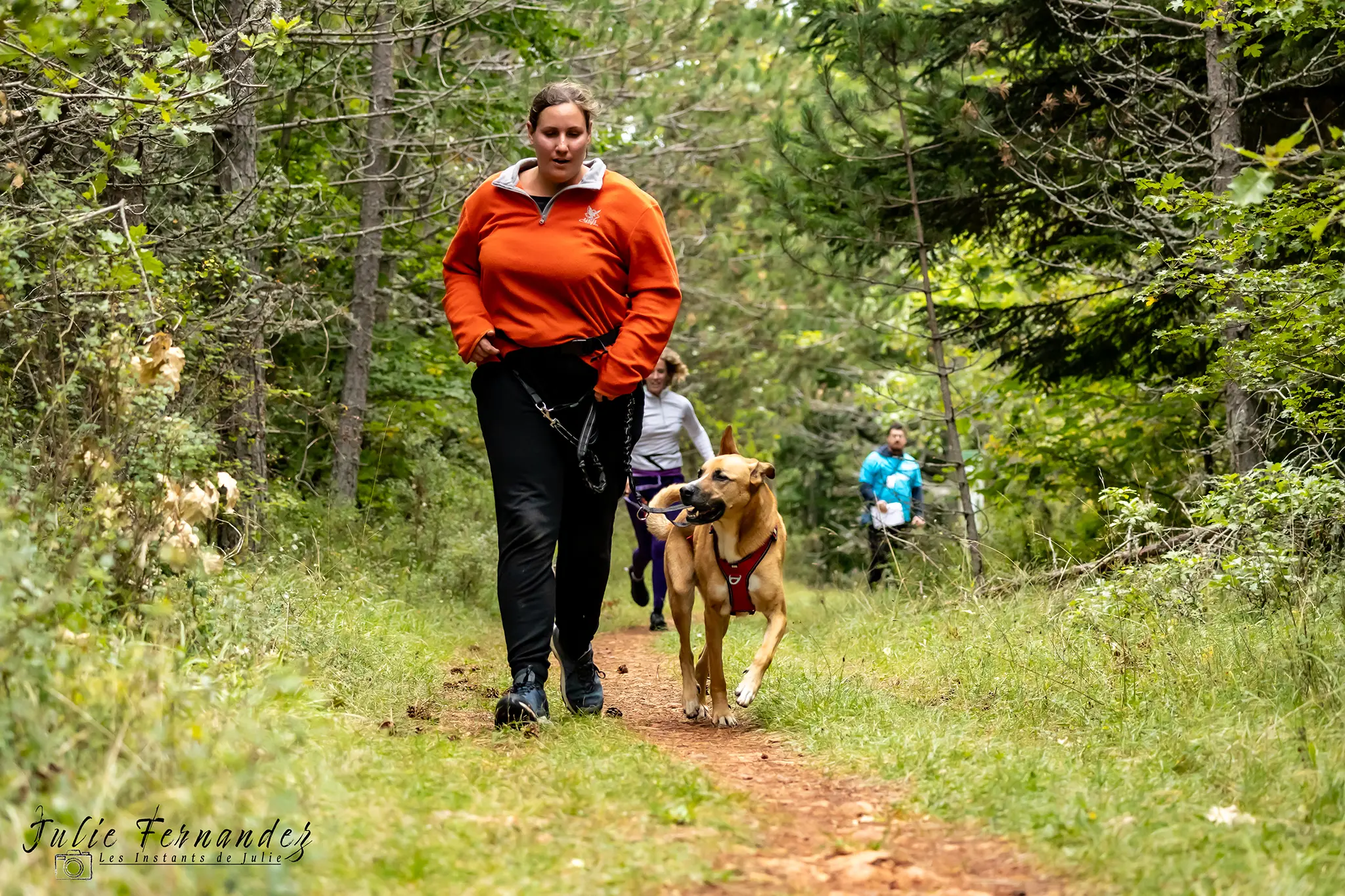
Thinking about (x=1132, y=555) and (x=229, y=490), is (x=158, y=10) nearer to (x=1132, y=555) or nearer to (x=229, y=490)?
(x=229, y=490)

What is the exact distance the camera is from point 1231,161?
27.2 feet

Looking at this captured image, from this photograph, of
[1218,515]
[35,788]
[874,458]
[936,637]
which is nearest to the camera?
[35,788]

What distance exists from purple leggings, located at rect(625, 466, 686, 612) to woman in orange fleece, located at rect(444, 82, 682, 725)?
4.18 m

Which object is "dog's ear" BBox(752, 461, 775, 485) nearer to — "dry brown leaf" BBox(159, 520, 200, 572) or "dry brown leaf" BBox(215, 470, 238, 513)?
"dry brown leaf" BBox(215, 470, 238, 513)

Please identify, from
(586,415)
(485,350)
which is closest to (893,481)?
(586,415)

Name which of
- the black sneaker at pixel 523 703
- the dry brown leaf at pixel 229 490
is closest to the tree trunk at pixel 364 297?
the dry brown leaf at pixel 229 490

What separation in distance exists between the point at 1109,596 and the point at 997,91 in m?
5.43

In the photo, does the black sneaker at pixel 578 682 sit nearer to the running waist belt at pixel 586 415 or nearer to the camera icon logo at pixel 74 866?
the running waist belt at pixel 586 415

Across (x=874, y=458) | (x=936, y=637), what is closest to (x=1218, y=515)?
(x=936, y=637)

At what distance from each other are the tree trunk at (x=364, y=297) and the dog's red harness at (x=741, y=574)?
19.4 feet

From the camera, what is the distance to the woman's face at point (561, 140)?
4.84 meters

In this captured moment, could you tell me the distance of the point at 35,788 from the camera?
2.72m

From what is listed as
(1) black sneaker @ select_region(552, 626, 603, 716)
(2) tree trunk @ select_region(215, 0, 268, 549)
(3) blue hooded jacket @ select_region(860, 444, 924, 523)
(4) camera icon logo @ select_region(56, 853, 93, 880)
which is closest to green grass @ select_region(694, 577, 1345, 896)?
(1) black sneaker @ select_region(552, 626, 603, 716)

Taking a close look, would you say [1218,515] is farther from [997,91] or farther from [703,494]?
[997,91]
